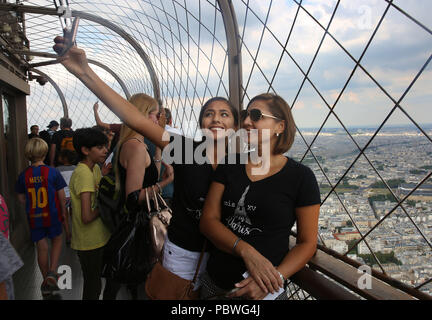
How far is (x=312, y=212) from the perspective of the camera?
1.44 m

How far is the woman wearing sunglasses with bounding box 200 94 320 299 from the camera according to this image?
4.51 feet

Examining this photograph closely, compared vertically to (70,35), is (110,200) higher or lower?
lower

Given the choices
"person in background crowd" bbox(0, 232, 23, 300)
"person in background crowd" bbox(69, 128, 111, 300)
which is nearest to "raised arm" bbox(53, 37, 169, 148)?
"person in background crowd" bbox(0, 232, 23, 300)

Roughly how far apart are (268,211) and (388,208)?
0.78 m

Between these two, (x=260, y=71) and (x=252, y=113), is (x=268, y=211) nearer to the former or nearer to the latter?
(x=252, y=113)

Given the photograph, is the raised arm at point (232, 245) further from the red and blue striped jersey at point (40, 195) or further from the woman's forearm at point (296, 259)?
the red and blue striped jersey at point (40, 195)

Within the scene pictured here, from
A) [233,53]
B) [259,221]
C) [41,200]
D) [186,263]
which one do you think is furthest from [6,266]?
[233,53]

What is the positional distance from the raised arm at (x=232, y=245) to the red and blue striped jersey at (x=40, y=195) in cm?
264

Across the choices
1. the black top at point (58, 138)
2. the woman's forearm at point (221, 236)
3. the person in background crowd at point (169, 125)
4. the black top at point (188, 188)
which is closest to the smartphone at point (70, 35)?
the black top at point (188, 188)

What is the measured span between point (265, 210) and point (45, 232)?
3.07m

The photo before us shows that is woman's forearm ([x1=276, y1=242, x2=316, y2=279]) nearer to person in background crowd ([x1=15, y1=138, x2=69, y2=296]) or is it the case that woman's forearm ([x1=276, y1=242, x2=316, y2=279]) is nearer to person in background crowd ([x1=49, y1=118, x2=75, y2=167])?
person in background crowd ([x1=15, y1=138, x2=69, y2=296])

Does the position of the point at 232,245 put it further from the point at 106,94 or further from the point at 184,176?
the point at 106,94

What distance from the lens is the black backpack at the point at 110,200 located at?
226cm

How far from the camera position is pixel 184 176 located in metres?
1.71
